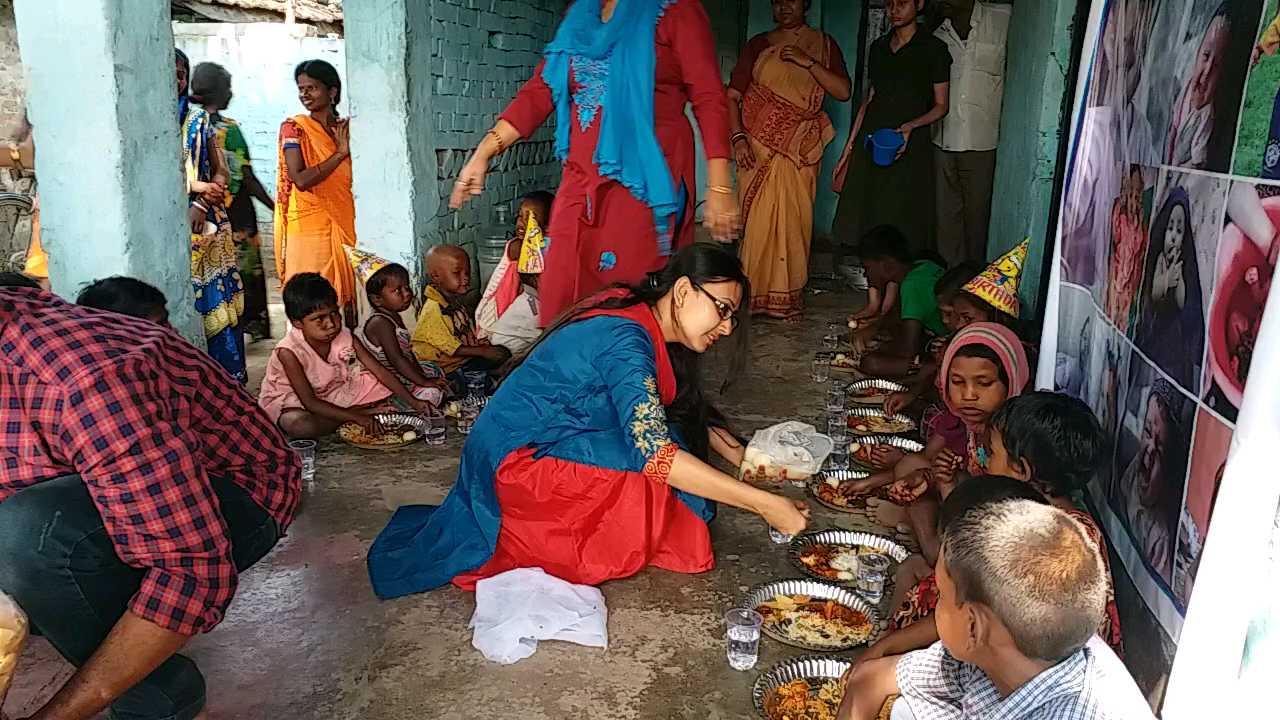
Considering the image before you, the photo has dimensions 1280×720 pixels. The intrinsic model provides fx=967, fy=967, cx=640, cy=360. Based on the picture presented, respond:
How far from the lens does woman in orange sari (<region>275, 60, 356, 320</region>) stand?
5.19 meters

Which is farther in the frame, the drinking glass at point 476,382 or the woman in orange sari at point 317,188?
the woman in orange sari at point 317,188

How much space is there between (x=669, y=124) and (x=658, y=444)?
1454 mm

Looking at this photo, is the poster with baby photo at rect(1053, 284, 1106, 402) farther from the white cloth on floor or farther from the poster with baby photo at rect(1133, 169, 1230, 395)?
the white cloth on floor

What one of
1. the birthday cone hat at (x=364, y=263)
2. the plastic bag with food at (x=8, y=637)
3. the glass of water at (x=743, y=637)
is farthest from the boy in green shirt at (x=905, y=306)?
the plastic bag with food at (x=8, y=637)

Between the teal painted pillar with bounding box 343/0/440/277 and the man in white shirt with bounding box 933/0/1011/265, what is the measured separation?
296 cm

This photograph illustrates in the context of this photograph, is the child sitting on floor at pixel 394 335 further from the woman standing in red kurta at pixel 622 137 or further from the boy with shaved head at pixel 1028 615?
the boy with shaved head at pixel 1028 615

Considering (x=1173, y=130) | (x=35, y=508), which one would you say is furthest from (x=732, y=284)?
(x=35, y=508)

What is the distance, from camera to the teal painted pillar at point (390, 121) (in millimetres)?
5078

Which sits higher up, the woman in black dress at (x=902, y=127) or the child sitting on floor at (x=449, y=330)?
the woman in black dress at (x=902, y=127)

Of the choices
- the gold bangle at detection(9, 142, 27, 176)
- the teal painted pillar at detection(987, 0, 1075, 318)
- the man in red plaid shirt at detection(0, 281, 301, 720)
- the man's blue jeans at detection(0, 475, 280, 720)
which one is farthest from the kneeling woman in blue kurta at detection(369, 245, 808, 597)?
the gold bangle at detection(9, 142, 27, 176)

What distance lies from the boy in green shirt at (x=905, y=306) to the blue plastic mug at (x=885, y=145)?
35.3 inches

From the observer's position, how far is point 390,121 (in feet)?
16.9

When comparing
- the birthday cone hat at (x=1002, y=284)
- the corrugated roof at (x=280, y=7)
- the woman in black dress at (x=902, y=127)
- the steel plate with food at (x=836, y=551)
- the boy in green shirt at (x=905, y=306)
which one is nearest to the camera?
the steel plate with food at (x=836, y=551)

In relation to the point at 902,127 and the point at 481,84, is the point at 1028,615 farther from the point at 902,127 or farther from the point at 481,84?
the point at 481,84
